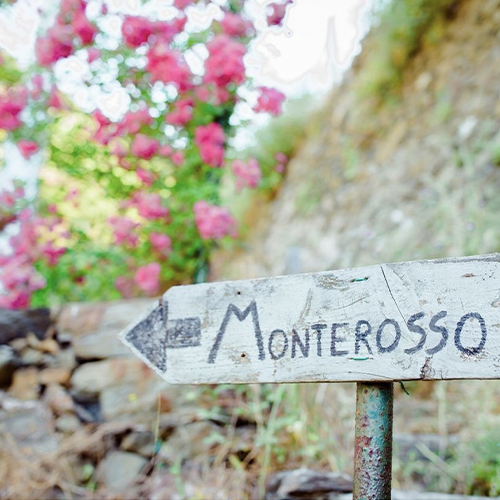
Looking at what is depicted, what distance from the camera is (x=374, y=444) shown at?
1099mm

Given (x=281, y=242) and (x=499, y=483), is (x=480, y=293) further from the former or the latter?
(x=281, y=242)

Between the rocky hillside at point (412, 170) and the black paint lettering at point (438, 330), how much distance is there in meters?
1.63

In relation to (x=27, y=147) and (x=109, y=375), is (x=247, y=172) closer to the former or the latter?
(x=27, y=147)

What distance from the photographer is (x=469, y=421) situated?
7.83 ft

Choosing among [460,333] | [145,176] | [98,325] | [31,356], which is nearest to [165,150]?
[145,176]

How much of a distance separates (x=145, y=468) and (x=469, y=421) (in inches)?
54.7

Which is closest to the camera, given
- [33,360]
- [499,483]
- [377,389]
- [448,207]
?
[377,389]

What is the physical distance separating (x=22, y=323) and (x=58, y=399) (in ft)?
1.48

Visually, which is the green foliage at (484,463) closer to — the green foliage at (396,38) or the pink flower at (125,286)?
the pink flower at (125,286)

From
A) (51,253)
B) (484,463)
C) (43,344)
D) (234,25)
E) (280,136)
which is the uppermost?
(280,136)

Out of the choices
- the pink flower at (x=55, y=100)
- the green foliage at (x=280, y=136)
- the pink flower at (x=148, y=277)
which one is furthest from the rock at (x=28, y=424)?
the green foliage at (x=280, y=136)

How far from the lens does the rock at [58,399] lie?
2.36 m

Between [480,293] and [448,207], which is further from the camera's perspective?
[448,207]

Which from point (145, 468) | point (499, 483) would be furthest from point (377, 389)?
point (145, 468)
